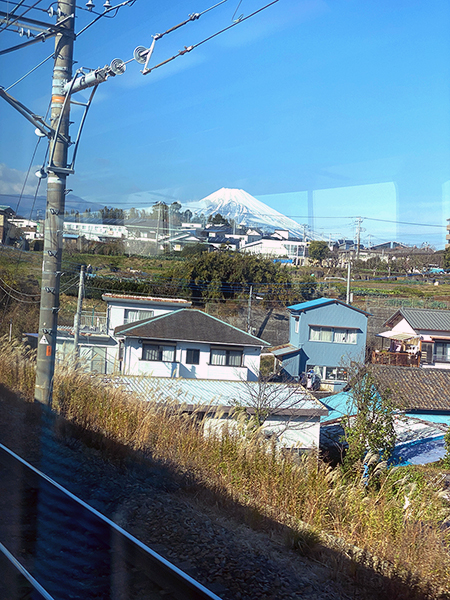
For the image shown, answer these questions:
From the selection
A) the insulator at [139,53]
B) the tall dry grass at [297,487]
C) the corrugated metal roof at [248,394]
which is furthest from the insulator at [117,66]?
the corrugated metal roof at [248,394]

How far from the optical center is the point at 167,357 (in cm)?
1383

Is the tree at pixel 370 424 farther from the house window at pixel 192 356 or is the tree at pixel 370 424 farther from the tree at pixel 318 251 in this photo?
the tree at pixel 318 251

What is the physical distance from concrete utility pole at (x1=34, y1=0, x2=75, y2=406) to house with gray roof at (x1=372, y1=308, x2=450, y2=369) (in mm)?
10285

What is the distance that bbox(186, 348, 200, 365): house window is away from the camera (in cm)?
1386

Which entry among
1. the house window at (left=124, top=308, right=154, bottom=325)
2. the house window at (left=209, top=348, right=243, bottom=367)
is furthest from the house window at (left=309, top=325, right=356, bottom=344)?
the house window at (left=124, top=308, right=154, bottom=325)

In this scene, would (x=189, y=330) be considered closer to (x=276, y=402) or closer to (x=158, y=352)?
(x=158, y=352)

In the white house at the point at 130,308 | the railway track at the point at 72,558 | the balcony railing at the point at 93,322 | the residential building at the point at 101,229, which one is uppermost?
the residential building at the point at 101,229

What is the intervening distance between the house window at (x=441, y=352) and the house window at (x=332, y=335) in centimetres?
334

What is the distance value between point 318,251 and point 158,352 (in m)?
15.1

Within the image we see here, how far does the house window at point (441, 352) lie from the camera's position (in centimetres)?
1288

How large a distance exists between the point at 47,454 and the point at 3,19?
Answer: 4.61m

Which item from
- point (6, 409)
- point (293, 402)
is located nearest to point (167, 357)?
point (293, 402)

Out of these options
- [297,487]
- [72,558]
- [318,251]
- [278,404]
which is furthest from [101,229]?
[318,251]

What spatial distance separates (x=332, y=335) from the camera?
1623 cm
